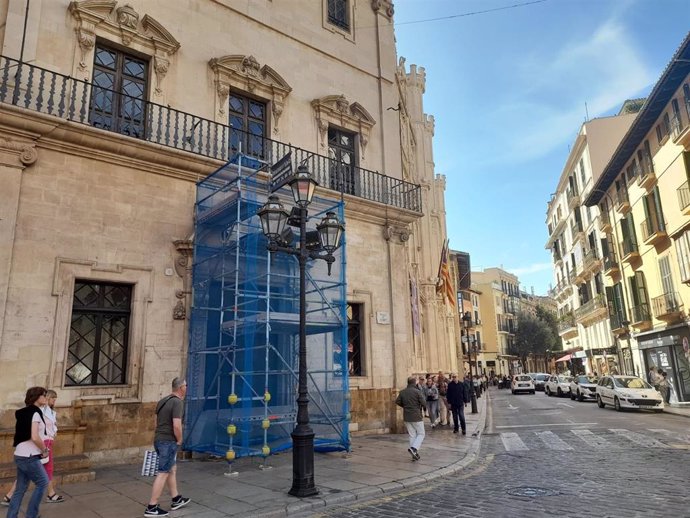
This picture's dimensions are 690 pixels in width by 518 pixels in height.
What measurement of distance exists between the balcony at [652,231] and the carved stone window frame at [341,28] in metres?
17.5

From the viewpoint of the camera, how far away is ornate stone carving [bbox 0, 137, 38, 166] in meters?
9.20

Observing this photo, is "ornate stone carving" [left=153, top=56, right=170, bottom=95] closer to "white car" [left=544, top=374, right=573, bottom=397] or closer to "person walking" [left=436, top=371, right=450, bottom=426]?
"person walking" [left=436, top=371, right=450, bottom=426]

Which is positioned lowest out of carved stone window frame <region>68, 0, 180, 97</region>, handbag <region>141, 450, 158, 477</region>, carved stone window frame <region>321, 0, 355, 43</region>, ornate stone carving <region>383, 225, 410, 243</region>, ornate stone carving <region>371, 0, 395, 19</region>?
handbag <region>141, 450, 158, 477</region>

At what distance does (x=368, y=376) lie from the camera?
13812mm

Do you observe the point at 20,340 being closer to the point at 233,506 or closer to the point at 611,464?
the point at 233,506

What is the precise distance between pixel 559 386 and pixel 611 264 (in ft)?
28.1

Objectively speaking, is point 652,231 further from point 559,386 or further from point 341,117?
point 341,117

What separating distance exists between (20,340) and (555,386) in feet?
107

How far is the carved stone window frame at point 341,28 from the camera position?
15844 millimetres

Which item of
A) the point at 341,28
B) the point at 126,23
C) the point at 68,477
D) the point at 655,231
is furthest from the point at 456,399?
the point at 655,231

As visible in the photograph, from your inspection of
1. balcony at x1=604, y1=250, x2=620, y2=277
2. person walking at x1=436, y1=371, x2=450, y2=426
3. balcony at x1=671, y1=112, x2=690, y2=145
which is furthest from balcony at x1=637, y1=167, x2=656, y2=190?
person walking at x1=436, y1=371, x2=450, y2=426

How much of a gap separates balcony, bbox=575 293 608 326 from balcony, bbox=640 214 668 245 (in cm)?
1093

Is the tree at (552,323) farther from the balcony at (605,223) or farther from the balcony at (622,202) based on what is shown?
the balcony at (622,202)

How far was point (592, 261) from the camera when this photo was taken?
36469 mm
